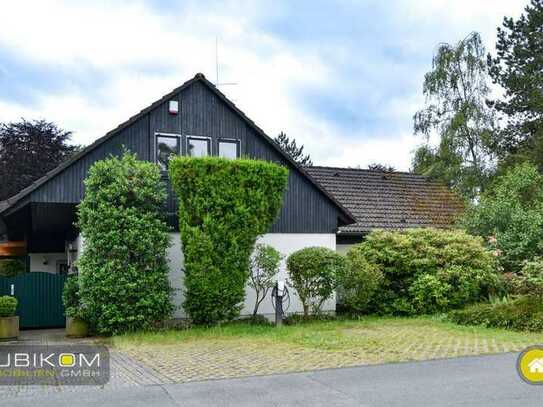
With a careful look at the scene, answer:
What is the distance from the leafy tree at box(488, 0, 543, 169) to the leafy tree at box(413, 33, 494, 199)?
136 centimetres

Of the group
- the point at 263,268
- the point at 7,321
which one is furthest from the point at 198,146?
the point at 7,321

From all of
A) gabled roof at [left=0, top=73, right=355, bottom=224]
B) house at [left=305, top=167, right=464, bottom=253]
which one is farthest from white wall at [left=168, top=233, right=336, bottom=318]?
house at [left=305, top=167, right=464, bottom=253]

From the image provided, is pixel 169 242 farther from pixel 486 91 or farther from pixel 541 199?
pixel 486 91

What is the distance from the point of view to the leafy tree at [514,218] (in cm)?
1845

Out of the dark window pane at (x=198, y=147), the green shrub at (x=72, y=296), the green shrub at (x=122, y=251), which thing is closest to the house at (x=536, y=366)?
the green shrub at (x=122, y=251)

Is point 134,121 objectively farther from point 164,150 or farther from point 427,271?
point 427,271

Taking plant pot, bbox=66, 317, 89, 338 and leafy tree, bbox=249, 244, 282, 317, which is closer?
plant pot, bbox=66, 317, 89, 338

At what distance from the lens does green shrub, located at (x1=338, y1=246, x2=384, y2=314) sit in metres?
15.9

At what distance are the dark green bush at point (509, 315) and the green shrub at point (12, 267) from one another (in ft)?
59.3

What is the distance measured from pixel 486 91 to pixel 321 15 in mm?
17101

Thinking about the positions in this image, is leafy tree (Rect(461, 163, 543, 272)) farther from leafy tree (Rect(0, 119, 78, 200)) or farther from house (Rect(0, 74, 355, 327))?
leafy tree (Rect(0, 119, 78, 200))

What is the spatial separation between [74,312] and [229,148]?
20.6 ft

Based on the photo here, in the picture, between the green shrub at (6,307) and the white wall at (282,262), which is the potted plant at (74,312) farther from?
the white wall at (282,262)

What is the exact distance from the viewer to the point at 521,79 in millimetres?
28203
